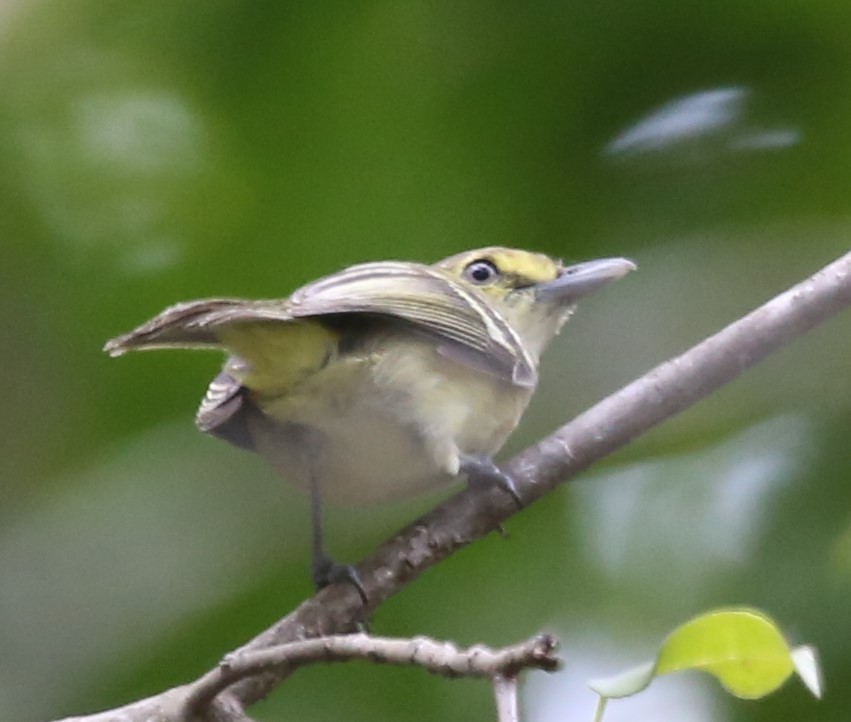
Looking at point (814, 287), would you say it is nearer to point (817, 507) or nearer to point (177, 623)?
point (817, 507)

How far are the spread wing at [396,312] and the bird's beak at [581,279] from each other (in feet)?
0.35

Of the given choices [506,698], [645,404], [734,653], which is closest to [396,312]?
[645,404]

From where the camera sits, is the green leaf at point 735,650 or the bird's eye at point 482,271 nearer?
the green leaf at point 735,650

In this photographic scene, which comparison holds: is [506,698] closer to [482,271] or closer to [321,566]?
[321,566]

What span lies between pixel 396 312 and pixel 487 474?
0.19 m

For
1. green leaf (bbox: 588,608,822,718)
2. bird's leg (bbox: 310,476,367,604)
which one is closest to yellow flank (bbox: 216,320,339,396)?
bird's leg (bbox: 310,476,367,604)

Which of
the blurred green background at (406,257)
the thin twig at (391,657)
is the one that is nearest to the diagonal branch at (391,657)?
the thin twig at (391,657)

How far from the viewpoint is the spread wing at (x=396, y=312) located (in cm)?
119

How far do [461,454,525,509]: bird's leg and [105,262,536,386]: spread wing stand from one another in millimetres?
116

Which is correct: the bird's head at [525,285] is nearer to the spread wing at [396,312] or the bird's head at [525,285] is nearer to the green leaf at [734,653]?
the spread wing at [396,312]

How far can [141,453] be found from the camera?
72.0 inches

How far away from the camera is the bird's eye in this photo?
173 centimetres

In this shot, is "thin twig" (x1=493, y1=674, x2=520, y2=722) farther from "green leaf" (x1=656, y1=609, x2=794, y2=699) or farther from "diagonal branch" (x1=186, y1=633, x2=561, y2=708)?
"green leaf" (x1=656, y1=609, x2=794, y2=699)

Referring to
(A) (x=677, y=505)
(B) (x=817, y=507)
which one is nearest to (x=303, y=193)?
(A) (x=677, y=505)
